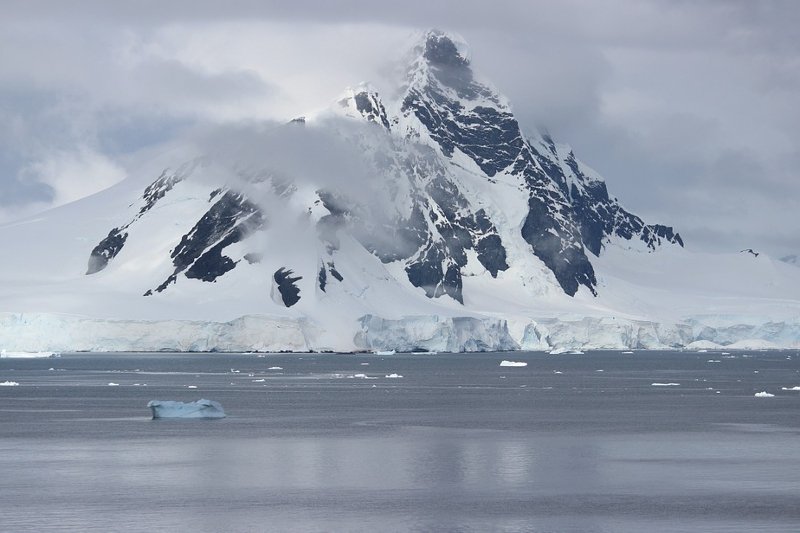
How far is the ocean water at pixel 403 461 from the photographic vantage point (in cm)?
4138

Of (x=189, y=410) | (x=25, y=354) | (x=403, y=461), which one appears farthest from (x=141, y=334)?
(x=403, y=461)

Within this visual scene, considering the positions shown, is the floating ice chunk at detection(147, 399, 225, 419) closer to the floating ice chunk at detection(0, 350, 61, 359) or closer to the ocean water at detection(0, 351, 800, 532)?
the ocean water at detection(0, 351, 800, 532)

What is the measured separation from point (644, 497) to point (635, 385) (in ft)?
241

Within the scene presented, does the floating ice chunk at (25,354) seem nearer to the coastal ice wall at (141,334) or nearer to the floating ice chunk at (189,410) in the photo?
the coastal ice wall at (141,334)

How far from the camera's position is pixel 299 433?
221 ft

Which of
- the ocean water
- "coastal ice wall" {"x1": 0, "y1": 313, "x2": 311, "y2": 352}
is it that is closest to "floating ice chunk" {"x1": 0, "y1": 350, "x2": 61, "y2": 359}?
"coastal ice wall" {"x1": 0, "y1": 313, "x2": 311, "y2": 352}

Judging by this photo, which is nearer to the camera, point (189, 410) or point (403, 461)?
point (403, 461)

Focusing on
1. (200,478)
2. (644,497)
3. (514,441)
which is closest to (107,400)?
(514,441)

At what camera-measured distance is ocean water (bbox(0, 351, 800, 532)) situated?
41.4 meters

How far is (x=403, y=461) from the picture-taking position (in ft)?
180

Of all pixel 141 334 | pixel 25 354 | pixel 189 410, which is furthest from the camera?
pixel 141 334

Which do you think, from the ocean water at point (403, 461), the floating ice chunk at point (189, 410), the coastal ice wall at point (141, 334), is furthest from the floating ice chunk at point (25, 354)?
the floating ice chunk at point (189, 410)

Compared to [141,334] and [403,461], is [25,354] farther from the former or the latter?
[403,461]

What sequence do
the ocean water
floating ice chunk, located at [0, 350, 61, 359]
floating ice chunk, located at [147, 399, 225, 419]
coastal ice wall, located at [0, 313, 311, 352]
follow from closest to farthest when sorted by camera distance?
1. the ocean water
2. floating ice chunk, located at [147, 399, 225, 419]
3. floating ice chunk, located at [0, 350, 61, 359]
4. coastal ice wall, located at [0, 313, 311, 352]
